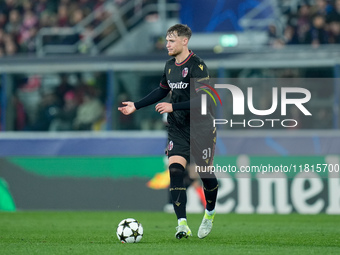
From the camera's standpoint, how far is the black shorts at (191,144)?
28.1ft

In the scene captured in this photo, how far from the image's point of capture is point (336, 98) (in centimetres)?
1463

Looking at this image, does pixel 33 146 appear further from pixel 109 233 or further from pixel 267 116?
pixel 109 233

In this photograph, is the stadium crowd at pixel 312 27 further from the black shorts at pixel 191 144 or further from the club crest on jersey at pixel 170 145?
the club crest on jersey at pixel 170 145

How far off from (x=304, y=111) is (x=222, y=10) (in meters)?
4.02

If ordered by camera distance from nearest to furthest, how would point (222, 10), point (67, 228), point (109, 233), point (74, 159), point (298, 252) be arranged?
point (298, 252), point (109, 233), point (67, 228), point (74, 159), point (222, 10)

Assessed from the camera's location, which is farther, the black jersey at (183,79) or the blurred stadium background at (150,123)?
the blurred stadium background at (150,123)

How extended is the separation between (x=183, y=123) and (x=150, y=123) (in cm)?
716

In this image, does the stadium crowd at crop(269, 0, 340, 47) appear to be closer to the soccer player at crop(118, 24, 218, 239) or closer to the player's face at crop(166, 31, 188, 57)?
the soccer player at crop(118, 24, 218, 239)

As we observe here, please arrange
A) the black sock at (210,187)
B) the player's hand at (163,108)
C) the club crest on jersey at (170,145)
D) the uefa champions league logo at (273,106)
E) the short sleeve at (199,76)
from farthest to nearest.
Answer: the uefa champions league logo at (273,106)
the black sock at (210,187)
the club crest on jersey at (170,145)
the short sleeve at (199,76)
the player's hand at (163,108)

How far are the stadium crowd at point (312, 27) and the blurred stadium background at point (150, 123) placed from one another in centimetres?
3

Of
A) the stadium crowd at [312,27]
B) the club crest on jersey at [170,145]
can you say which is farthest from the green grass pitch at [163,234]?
the stadium crowd at [312,27]

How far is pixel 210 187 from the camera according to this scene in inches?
349

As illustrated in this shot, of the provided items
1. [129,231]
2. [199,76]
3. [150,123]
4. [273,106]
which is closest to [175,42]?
[199,76]

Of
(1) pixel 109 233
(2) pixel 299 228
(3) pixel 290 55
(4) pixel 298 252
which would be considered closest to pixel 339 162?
(3) pixel 290 55
